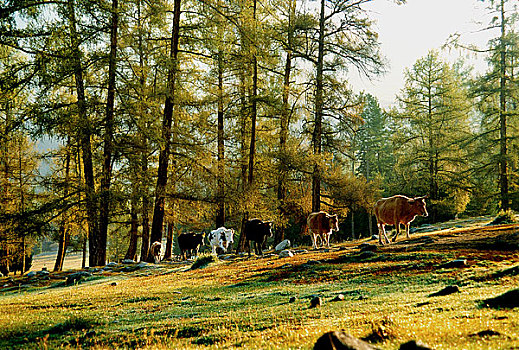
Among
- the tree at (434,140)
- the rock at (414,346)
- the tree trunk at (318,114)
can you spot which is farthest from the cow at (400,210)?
the tree at (434,140)

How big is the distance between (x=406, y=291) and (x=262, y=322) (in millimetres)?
2977

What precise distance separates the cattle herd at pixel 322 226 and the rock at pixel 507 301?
1264 cm

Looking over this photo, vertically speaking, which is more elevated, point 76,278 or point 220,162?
point 220,162

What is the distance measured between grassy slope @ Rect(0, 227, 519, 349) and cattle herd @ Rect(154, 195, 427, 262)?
18.4ft

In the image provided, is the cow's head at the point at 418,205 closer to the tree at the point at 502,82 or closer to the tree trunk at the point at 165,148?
the tree trunk at the point at 165,148

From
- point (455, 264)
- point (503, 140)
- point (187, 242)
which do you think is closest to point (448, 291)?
point (455, 264)

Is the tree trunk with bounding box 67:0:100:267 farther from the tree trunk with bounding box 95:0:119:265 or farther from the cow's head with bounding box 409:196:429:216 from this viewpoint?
the cow's head with bounding box 409:196:429:216

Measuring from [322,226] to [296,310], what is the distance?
1530 cm

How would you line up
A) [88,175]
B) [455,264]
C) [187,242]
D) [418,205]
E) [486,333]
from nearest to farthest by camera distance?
[486,333], [455,264], [418,205], [88,175], [187,242]

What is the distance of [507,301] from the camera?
4465 millimetres

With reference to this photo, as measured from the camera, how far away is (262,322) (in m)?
5.33

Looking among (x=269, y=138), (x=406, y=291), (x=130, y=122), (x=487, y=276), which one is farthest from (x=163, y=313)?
(x=269, y=138)

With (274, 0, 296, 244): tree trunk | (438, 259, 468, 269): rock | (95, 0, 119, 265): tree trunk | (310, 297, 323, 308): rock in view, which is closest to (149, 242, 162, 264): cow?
(95, 0, 119, 265): tree trunk

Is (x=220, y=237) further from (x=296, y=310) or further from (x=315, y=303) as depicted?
(x=296, y=310)
